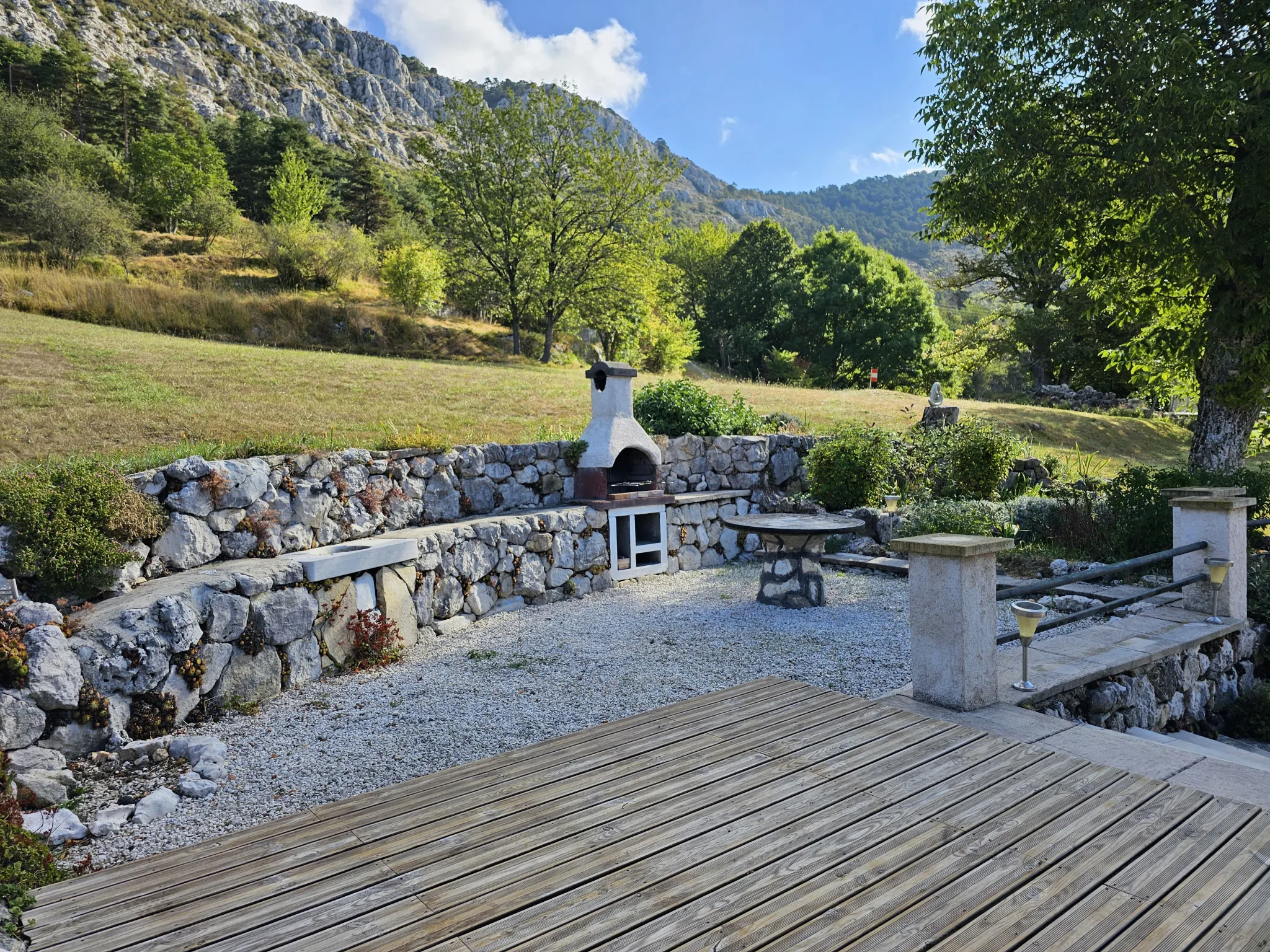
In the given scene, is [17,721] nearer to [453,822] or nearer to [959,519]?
[453,822]

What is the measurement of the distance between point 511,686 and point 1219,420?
29.2ft

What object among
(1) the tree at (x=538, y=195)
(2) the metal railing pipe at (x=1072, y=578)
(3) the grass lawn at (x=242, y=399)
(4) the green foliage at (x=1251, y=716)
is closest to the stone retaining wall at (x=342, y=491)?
(3) the grass lawn at (x=242, y=399)

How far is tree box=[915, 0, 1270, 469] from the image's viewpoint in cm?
751

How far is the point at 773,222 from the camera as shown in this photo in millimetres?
35531

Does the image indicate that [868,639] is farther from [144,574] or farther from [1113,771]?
[144,574]

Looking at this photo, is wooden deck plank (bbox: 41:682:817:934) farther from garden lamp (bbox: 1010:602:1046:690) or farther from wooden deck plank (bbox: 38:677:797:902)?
garden lamp (bbox: 1010:602:1046:690)

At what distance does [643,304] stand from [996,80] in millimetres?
15354

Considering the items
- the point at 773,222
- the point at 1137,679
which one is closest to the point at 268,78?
the point at 773,222

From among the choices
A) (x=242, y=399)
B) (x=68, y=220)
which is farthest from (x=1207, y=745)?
(x=68, y=220)

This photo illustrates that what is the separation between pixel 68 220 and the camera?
812 inches

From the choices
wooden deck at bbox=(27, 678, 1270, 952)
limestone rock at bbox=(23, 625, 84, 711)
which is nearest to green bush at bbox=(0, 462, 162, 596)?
limestone rock at bbox=(23, 625, 84, 711)

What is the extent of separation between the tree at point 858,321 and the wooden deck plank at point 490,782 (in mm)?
31197

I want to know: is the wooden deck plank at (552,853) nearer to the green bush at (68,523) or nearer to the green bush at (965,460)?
the green bush at (68,523)

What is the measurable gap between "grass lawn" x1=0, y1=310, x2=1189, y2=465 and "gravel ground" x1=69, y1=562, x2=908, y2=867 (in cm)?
237
